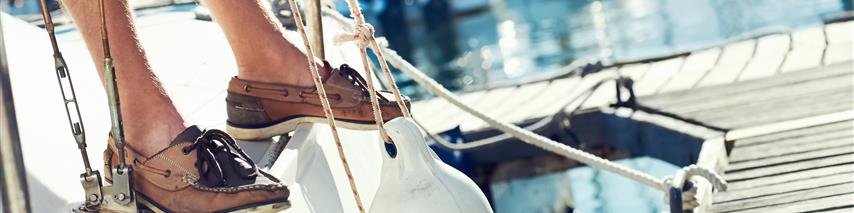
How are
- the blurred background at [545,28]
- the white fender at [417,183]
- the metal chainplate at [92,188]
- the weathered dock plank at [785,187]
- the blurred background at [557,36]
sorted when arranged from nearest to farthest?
the white fender at [417,183] → the metal chainplate at [92,188] → the weathered dock plank at [785,187] → the blurred background at [557,36] → the blurred background at [545,28]

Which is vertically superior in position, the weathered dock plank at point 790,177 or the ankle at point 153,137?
the ankle at point 153,137

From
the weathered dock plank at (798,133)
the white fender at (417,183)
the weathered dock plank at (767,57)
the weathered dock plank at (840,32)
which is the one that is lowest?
the weathered dock plank at (767,57)

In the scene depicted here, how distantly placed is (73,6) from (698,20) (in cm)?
2067

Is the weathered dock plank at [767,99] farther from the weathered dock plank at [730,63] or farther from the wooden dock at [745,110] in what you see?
the weathered dock plank at [730,63]

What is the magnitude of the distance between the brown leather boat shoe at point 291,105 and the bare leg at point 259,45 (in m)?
0.02

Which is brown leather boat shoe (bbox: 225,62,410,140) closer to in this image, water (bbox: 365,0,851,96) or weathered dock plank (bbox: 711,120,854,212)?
weathered dock plank (bbox: 711,120,854,212)

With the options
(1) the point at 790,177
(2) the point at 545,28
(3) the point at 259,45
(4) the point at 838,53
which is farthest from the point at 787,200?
(2) the point at 545,28

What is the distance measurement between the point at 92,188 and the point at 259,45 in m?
0.57

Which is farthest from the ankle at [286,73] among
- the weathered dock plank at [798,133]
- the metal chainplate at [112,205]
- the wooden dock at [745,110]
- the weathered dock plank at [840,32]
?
the weathered dock plank at [840,32]

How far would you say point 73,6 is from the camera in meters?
2.45

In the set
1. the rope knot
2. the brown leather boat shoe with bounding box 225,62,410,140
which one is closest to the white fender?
the rope knot

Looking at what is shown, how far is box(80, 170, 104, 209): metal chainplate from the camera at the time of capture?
227 cm

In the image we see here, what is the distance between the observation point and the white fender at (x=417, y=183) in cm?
213

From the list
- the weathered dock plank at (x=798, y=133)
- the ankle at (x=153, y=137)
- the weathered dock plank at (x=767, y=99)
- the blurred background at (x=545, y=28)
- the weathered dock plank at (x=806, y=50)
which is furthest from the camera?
the blurred background at (x=545, y=28)
